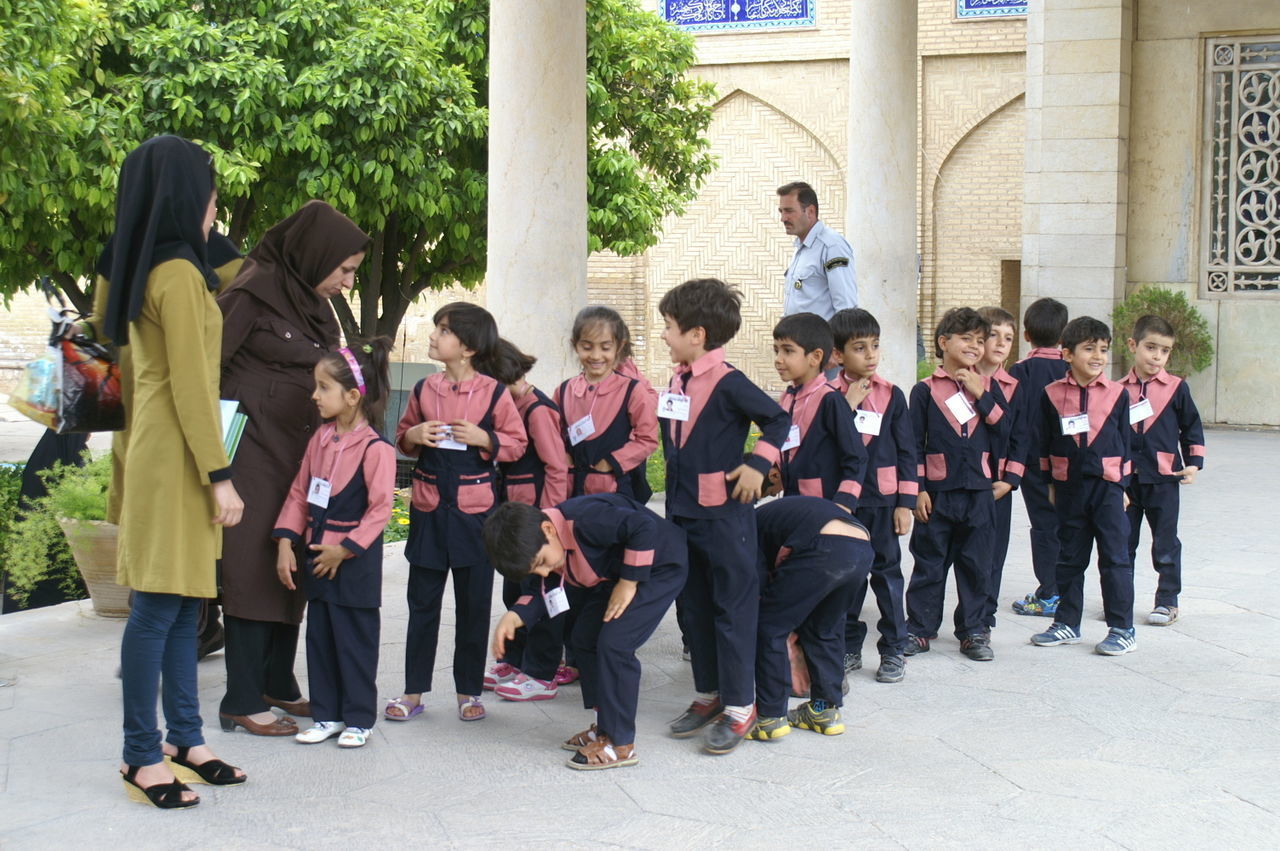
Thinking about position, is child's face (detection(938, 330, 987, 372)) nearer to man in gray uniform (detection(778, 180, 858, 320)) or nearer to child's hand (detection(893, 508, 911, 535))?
child's hand (detection(893, 508, 911, 535))

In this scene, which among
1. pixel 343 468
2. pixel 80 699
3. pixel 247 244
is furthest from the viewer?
pixel 247 244

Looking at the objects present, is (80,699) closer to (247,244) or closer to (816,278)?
(816,278)

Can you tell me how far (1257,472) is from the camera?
11250 mm

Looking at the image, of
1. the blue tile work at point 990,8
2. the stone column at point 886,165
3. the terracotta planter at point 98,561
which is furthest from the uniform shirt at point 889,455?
the blue tile work at point 990,8

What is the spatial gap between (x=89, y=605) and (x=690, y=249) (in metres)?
16.0

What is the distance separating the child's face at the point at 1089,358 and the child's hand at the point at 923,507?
970mm

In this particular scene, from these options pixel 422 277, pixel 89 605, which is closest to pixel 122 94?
pixel 422 277

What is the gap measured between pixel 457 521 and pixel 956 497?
2149mm

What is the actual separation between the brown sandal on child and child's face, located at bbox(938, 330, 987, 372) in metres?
2.34

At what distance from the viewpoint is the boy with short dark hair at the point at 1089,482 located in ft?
19.9

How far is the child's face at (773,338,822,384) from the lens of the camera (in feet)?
17.3

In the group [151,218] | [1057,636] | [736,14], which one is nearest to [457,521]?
[151,218]

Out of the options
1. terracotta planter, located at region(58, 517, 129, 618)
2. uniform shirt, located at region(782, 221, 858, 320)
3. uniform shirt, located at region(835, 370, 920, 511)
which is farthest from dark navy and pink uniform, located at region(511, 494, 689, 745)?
uniform shirt, located at region(782, 221, 858, 320)

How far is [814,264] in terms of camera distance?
7621 mm
